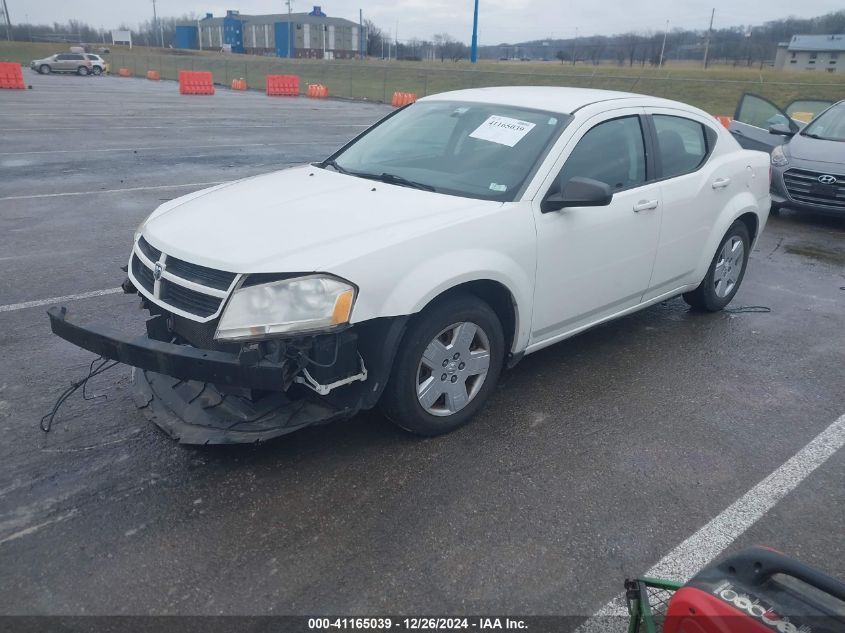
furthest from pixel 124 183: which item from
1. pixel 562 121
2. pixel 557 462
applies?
pixel 557 462

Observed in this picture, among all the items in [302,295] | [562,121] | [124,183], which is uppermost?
[562,121]

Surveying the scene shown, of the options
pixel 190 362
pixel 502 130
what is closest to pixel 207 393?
pixel 190 362

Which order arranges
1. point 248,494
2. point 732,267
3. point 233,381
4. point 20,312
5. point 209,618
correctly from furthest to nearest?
1. point 732,267
2. point 20,312
3. point 248,494
4. point 233,381
5. point 209,618

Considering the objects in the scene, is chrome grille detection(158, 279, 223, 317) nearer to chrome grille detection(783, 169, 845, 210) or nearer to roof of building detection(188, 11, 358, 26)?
chrome grille detection(783, 169, 845, 210)

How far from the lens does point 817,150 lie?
364 inches

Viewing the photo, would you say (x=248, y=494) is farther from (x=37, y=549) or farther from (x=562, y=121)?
(x=562, y=121)

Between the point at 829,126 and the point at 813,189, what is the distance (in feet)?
4.35

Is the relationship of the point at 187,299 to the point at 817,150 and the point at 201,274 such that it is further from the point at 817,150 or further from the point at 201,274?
the point at 817,150

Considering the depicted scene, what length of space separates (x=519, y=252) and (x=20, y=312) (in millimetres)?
3799

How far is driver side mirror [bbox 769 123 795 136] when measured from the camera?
9.86 metres

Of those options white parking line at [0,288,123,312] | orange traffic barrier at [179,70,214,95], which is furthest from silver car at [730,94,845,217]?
orange traffic barrier at [179,70,214,95]

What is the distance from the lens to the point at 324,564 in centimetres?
277

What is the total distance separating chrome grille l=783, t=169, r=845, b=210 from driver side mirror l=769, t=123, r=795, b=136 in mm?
805

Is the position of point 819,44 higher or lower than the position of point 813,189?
higher
